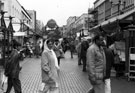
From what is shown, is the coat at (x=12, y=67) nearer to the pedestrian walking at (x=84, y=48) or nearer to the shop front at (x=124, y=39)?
the shop front at (x=124, y=39)

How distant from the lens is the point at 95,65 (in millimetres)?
6516

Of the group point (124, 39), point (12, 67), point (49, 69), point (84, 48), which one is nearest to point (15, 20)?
point (84, 48)

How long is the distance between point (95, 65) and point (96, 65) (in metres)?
0.02

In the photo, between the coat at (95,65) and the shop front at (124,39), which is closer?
the coat at (95,65)

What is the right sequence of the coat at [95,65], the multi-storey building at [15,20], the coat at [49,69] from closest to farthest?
Answer: the coat at [95,65] → the coat at [49,69] → the multi-storey building at [15,20]

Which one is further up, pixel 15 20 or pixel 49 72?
pixel 15 20

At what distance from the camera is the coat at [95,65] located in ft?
20.9

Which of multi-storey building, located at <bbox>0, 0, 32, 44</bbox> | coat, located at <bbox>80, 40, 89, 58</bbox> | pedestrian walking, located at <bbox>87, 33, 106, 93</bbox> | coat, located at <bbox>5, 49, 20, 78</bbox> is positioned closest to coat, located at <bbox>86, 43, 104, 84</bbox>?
pedestrian walking, located at <bbox>87, 33, 106, 93</bbox>

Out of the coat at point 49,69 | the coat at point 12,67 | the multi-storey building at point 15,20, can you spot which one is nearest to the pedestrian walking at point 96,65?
the coat at point 49,69

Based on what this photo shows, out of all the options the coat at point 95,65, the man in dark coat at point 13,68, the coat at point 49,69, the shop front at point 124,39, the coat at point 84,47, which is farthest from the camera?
the coat at point 84,47

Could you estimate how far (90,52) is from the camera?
6.53 metres

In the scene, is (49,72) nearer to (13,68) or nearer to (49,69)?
(49,69)

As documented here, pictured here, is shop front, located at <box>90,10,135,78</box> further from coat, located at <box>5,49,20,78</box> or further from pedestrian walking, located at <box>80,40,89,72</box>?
coat, located at <box>5,49,20,78</box>

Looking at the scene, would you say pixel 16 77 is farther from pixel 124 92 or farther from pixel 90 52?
pixel 124 92
